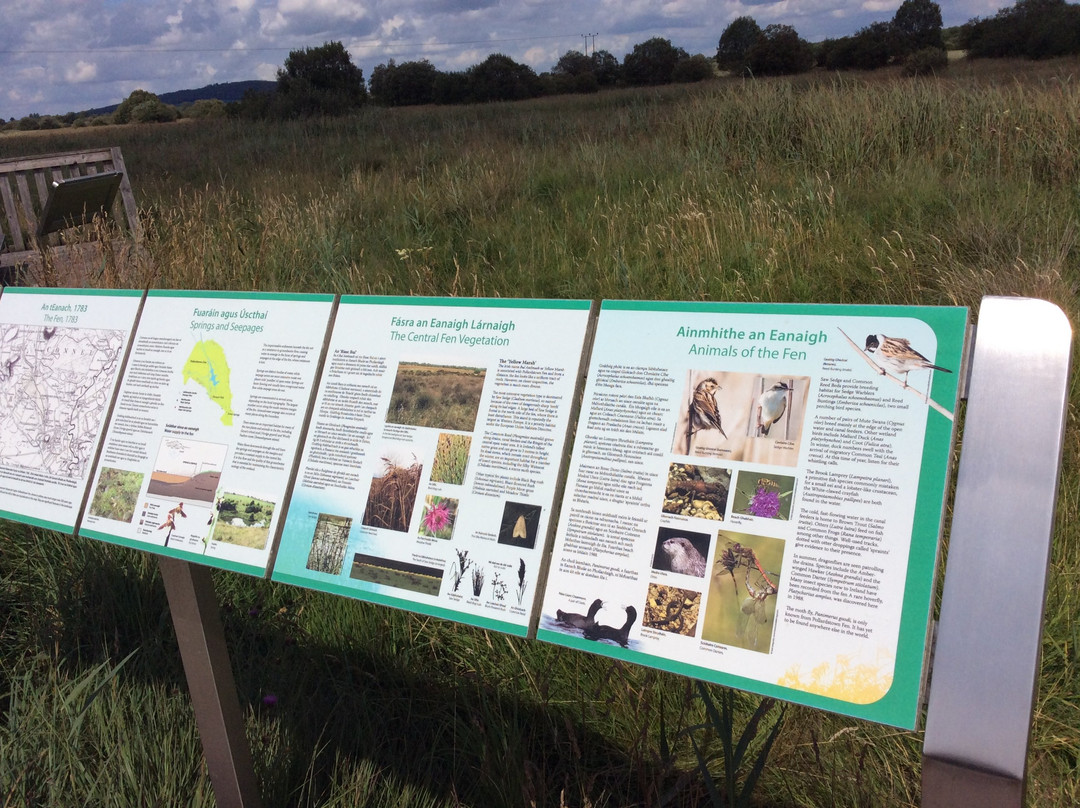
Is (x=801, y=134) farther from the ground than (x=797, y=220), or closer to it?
farther from the ground

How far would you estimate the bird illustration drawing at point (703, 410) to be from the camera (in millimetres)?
1332

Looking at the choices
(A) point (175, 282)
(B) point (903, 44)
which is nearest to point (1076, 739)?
(A) point (175, 282)

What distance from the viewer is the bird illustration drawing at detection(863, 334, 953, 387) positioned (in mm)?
1215

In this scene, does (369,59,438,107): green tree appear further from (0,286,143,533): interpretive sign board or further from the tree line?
(0,286,143,533): interpretive sign board

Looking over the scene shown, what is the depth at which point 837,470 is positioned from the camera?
121cm

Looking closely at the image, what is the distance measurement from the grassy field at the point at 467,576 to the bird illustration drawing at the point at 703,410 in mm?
752

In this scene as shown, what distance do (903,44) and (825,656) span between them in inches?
2302

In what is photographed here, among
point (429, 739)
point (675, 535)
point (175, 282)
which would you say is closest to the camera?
point (675, 535)

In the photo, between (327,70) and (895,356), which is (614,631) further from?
(327,70)


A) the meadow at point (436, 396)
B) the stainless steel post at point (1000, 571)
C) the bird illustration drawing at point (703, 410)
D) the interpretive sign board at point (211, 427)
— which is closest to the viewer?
the stainless steel post at point (1000, 571)

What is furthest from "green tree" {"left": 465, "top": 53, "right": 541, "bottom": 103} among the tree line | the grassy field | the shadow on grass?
the shadow on grass

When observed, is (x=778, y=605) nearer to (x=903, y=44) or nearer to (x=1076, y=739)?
(x=1076, y=739)

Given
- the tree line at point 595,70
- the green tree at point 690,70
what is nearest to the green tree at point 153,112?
the tree line at point 595,70

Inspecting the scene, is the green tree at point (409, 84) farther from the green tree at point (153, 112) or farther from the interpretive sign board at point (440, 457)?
the interpretive sign board at point (440, 457)
